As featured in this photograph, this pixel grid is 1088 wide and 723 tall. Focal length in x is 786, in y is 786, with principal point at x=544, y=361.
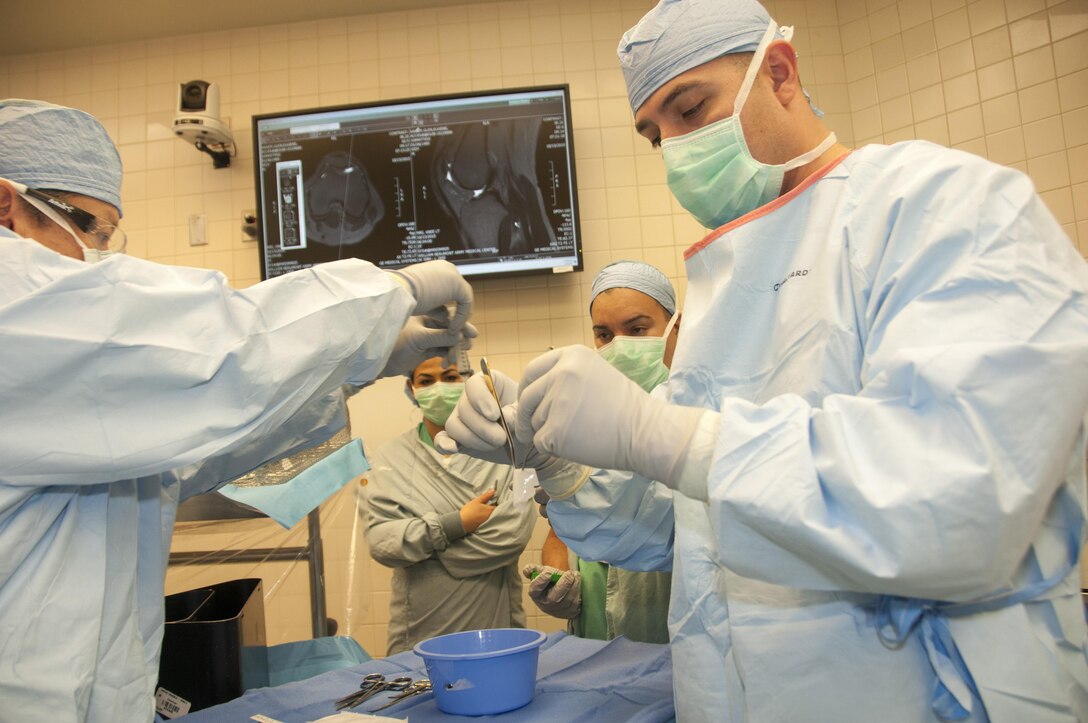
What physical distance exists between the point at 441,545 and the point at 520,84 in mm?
2256

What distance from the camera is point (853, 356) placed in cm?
103

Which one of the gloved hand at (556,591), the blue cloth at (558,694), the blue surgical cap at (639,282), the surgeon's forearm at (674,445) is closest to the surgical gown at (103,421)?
the blue cloth at (558,694)

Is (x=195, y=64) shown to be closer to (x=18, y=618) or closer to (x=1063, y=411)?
(x=18, y=618)

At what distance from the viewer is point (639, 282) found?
8.23 ft

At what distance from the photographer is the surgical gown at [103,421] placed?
1.00 metres

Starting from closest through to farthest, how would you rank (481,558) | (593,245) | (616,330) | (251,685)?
(251,685) → (616,330) → (481,558) → (593,245)

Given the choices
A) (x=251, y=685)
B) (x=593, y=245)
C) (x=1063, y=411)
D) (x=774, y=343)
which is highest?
(x=593, y=245)

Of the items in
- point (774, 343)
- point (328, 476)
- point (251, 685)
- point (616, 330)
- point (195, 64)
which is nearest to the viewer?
point (774, 343)

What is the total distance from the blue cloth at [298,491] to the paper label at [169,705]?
0.40 meters

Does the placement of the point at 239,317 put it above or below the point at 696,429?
above

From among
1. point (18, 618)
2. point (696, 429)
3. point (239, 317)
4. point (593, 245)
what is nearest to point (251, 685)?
point (18, 618)

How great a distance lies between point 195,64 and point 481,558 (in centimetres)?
295

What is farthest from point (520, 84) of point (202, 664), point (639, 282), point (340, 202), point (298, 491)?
point (202, 664)

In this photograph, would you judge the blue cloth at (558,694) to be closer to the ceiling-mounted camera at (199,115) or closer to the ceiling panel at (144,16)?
the ceiling-mounted camera at (199,115)
